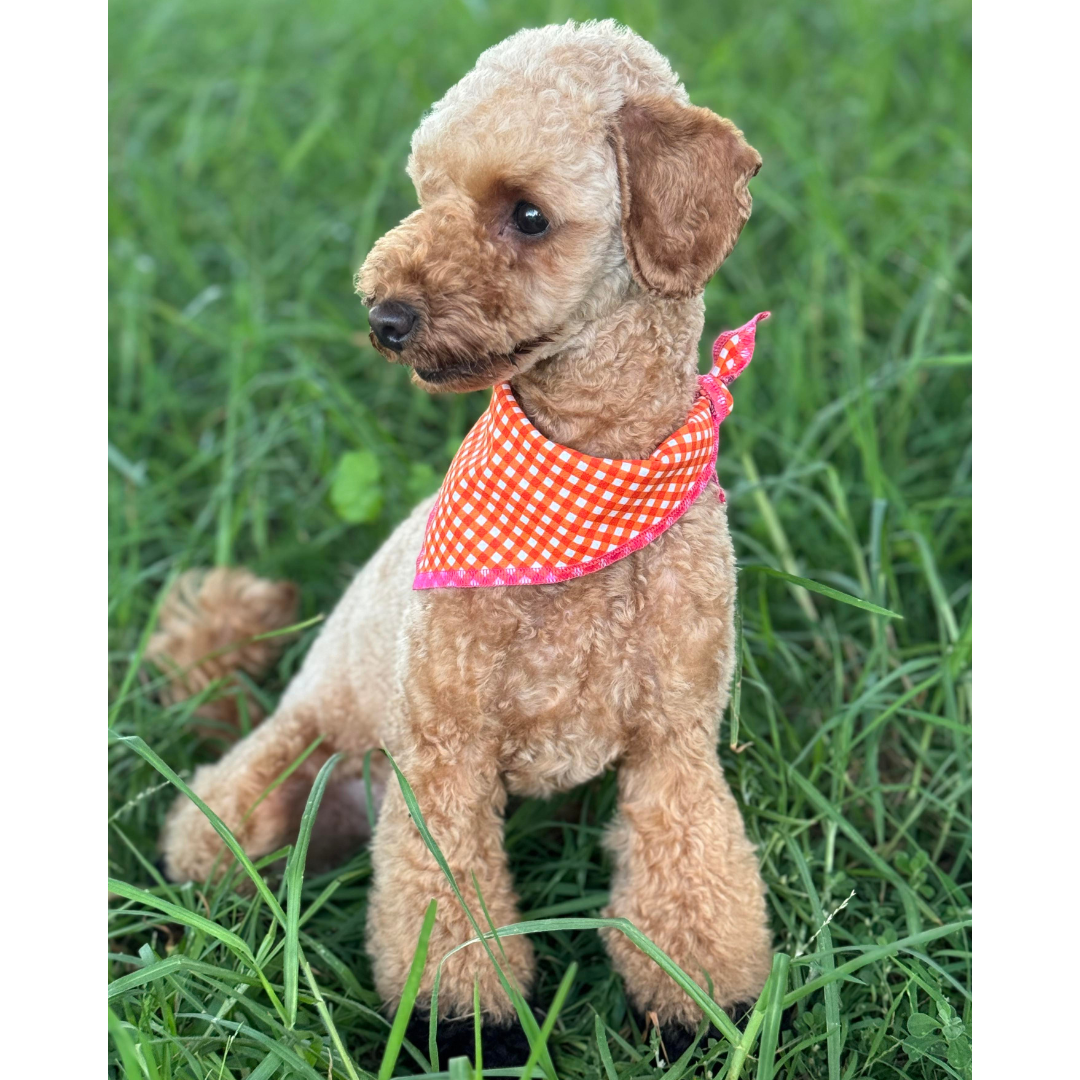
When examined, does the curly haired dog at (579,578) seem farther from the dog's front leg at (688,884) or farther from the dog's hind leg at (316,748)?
the dog's hind leg at (316,748)

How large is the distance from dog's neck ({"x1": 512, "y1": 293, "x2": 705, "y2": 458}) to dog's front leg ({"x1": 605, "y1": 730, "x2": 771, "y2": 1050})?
505 mm

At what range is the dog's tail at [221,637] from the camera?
2.69 meters

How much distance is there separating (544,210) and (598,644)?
2.14ft

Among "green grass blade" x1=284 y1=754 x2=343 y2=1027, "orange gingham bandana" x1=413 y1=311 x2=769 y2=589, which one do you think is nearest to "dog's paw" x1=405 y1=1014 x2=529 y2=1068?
"green grass blade" x1=284 y1=754 x2=343 y2=1027

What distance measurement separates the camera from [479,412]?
3342mm

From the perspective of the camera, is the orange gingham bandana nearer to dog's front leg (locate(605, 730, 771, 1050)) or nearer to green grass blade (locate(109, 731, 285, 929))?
dog's front leg (locate(605, 730, 771, 1050))

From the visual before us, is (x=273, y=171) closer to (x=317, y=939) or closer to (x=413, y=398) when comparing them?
(x=413, y=398)

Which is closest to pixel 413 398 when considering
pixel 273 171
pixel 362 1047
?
pixel 273 171

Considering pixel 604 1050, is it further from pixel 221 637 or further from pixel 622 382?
pixel 221 637

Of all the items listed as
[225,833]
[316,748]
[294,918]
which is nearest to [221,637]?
[316,748]

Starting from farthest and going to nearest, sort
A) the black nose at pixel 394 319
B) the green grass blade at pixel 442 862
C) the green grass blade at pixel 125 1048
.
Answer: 1. the green grass blade at pixel 442 862
2. the black nose at pixel 394 319
3. the green grass blade at pixel 125 1048

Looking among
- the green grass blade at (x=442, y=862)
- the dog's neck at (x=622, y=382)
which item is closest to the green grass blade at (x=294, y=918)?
the green grass blade at (x=442, y=862)

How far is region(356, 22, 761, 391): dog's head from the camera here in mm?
1579

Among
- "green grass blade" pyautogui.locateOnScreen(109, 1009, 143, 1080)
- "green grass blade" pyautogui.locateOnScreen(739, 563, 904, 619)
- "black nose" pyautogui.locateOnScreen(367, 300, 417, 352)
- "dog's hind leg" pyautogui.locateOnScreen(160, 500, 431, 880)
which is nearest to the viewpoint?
"green grass blade" pyautogui.locateOnScreen(109, 1009, 143, 1080)
